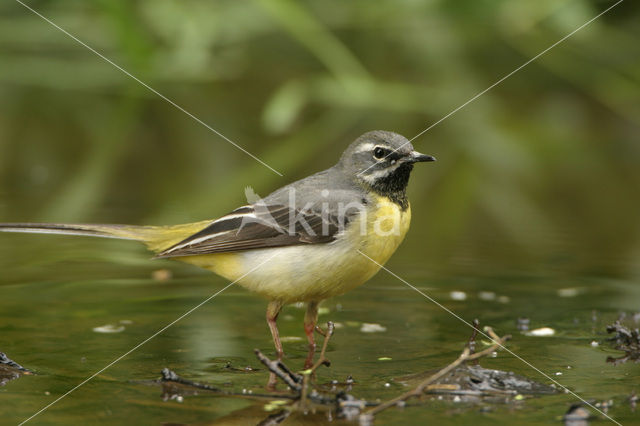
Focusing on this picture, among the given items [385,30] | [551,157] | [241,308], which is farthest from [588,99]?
[241,308]

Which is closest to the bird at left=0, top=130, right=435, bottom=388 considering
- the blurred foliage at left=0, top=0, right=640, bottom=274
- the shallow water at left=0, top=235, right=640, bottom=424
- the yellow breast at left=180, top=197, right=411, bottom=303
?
the yellow breast at left=180, top=197, right=411, bottom=303

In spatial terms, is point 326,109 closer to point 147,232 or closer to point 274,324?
point 147,232

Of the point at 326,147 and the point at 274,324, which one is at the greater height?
the point at 326,147

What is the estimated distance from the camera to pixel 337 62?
12.3m

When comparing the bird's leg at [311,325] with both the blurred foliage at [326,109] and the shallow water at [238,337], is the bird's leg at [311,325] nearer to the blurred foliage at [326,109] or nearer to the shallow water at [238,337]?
the shallow water at [238,337]

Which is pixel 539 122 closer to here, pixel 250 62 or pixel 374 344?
pixel 250 62

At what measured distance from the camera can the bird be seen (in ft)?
19.4

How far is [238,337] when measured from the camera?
19.8ft

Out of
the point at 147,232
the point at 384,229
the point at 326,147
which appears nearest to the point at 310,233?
the point at 384,229

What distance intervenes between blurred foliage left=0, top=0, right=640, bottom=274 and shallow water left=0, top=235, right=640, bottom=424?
1.45m

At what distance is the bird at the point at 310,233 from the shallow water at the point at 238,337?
0.34 metres

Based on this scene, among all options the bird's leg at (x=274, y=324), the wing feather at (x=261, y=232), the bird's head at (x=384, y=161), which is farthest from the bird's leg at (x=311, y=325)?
the bird's head at (x=384, y=161)

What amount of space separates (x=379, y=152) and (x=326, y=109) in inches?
321

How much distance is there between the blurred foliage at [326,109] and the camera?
1026cm
